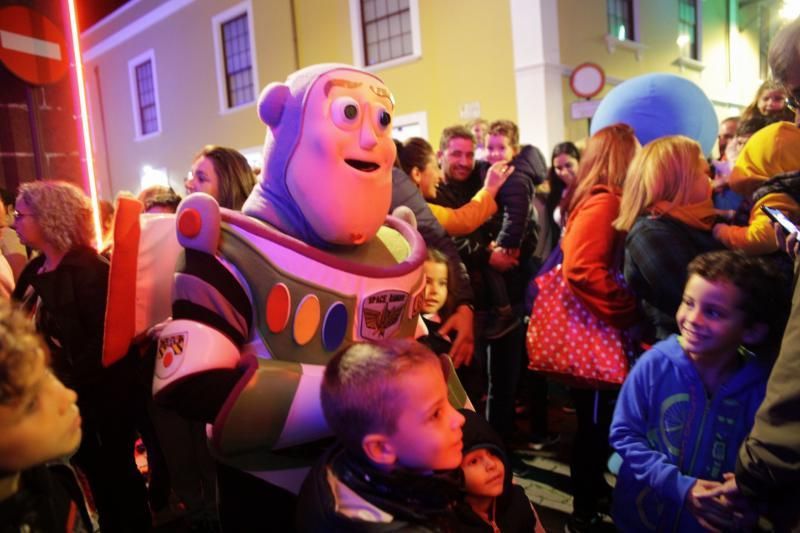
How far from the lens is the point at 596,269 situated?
236 centimetres

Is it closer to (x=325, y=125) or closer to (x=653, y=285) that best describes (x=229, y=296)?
(x=325, y=125)

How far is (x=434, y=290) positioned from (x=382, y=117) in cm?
76

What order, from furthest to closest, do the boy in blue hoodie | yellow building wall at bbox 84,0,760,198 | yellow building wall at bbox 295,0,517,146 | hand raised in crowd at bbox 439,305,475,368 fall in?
yellow building wall at bbox 84,0,760,198 → yellow building wall at bbox 295,0,517,146 → hand raised in crowd at bbox 439,305,475,368 → the boy in blue hoodie

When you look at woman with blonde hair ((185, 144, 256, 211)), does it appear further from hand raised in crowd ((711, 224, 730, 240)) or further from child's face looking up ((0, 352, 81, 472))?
hand raised in crowd ((711, 224, 730, 240))

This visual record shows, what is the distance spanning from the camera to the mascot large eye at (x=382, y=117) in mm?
1619

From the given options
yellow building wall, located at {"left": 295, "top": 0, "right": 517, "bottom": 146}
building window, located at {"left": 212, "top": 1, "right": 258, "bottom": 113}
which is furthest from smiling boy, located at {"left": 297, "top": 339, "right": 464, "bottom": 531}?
building window, located at {"left": 212, "top": 1, "right": 258, "bottom": 113}

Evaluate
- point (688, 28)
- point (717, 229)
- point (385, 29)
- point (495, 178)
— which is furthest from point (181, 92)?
point (717, 229)

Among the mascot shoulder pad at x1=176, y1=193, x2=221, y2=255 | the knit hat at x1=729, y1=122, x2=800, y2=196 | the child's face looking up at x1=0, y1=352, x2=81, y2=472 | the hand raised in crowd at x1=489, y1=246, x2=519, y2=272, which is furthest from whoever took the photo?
the hand raised in crowd at x1=489, y1=246, x2=519, y2=272

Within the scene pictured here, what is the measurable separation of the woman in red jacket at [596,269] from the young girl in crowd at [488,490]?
110cm

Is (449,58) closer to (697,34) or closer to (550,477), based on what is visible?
(697,34)

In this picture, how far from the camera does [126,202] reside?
5.43 ft

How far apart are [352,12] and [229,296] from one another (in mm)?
9833

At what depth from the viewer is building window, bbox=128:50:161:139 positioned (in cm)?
1466

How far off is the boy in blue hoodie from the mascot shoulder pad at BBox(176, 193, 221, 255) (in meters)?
1.42
